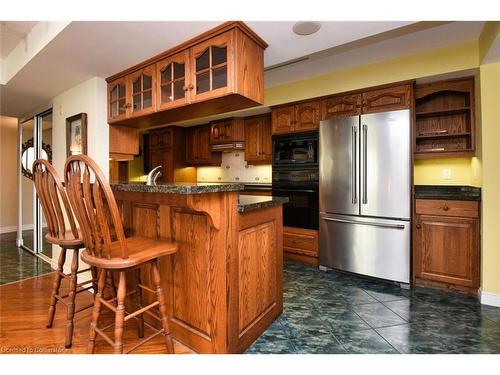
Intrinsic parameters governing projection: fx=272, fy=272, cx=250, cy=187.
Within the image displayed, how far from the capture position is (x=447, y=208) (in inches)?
105

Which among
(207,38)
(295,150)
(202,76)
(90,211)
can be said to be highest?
(207,38)

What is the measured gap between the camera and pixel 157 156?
17.5ft

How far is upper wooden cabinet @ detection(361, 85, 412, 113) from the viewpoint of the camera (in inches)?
111

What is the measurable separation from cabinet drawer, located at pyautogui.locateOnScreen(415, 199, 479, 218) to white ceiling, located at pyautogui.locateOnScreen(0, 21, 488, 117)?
1.51 m

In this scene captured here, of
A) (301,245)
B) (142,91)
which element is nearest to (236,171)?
Answer: (301,245)

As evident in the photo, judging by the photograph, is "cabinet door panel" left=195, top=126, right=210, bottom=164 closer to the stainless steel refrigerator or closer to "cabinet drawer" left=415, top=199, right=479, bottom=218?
the stainless steel refrigerator

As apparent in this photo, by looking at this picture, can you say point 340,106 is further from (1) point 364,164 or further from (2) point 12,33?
(2) point 12,33

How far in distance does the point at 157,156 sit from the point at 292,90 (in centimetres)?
301

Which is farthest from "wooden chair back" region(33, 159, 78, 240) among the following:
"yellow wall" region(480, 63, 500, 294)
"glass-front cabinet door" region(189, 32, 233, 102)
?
"yellow wall" region(480, 63, 500, 294)

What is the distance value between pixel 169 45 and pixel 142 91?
57cm
